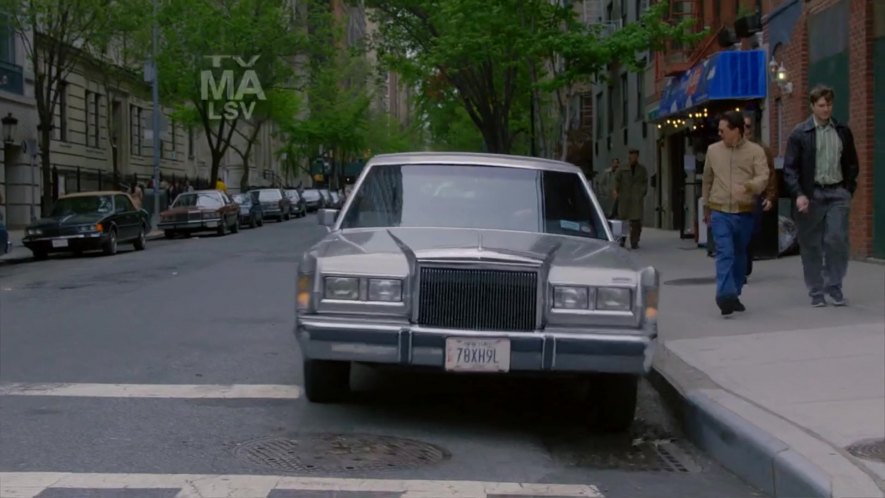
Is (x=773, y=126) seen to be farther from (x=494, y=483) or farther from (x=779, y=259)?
(x=494, y=483)

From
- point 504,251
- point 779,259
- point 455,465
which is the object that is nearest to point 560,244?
point 504,251

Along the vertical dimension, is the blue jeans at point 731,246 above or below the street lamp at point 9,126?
below

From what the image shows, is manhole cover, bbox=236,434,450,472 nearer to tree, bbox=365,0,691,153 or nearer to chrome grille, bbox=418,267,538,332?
chrome grille, bbox=418,267,538,332

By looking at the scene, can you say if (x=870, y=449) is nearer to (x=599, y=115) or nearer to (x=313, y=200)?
(x=599, y=115)

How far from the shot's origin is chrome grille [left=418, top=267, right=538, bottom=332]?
6664 millimetres

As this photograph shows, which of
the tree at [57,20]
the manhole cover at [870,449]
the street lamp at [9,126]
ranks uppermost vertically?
the tree at [57,20]

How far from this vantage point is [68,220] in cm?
2527

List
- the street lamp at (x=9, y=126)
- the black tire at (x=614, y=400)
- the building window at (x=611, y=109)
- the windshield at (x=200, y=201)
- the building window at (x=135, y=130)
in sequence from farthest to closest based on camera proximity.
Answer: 1. the building window at (x=135, y=130)
2. the building window at (x=611, y=109)
3. the windshield at (x=200, y=201)
4. the street lamp at (x=9, y=126)
5. the black tire at (x=614, y=400)

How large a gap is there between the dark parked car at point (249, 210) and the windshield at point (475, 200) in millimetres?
34135

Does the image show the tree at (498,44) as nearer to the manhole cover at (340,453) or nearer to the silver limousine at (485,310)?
the silver limousine at (485,310)

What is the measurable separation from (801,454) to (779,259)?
11.9m

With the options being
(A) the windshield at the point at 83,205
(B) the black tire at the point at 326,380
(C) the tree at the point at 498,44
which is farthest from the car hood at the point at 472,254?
(A) the windshield at the point at 83,205

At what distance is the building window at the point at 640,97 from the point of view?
111ft

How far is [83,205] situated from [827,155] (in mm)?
19956
